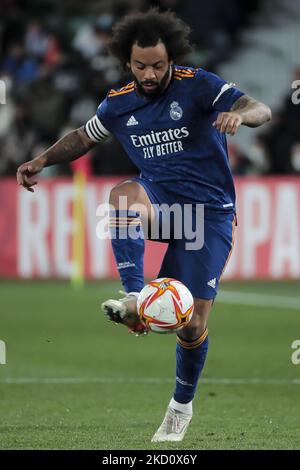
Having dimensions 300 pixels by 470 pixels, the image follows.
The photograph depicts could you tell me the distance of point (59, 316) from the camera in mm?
14609

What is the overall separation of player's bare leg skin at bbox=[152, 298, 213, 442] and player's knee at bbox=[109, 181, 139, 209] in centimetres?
73

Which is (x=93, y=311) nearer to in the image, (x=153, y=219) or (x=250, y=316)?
(x=250, y=316)

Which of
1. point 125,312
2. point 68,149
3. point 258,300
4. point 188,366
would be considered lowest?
point 258,300

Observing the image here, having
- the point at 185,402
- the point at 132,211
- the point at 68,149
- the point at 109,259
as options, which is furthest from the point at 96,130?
the point at 109,259

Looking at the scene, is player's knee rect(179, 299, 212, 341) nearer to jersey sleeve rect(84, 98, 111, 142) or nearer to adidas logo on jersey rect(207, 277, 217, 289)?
adidas logo on jersey rect(207, 277, 217, 289)

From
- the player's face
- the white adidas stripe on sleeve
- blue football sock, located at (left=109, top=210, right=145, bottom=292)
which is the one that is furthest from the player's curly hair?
blue football sock, located at (left=109, top=210, right=145, bottom=292)

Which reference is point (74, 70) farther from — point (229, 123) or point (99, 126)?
point (229, 123)

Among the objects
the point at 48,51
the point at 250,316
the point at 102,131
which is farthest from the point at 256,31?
the point at 102,131

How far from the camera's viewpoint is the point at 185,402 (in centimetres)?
745

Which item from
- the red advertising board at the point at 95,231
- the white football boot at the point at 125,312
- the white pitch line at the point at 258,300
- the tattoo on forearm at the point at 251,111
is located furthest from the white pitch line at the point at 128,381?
the red advertising board at the point at 95,231

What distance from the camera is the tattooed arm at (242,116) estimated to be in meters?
6.30

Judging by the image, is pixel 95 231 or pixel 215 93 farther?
pixel 95 231

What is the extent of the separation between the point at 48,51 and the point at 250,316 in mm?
8810

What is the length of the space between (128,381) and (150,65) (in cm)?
380
